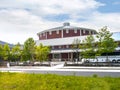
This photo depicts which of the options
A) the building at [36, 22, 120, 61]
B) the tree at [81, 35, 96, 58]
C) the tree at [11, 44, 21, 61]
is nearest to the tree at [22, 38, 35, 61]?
the tree at [11, 44, 21, 61]

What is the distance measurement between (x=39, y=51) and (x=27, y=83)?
4392 cm

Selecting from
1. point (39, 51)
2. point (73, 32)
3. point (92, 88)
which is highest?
point (73, 32)

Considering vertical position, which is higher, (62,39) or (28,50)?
(62,39)

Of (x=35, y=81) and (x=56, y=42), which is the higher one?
(x=56, y=42)

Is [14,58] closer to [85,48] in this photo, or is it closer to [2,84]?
[85,48]

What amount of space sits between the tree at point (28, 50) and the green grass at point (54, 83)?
4380 centimetres

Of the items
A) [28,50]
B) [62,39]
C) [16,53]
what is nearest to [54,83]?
[28,50]

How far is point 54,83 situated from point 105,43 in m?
36.8

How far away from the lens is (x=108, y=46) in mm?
45719

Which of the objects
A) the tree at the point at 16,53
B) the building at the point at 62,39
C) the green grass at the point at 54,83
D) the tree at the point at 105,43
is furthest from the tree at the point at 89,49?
the green grass at the point at 54,83

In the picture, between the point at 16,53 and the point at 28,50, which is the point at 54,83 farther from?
the point at 16,53

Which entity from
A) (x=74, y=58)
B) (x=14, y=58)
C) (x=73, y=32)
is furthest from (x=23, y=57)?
(x=73, y=32)

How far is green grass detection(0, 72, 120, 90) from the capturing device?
8.91 m

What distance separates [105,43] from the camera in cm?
4534
